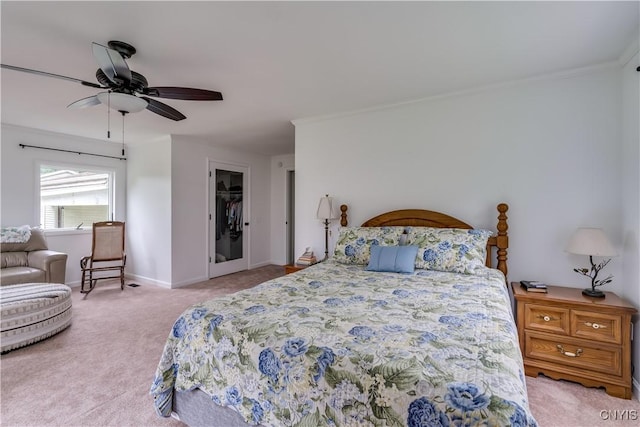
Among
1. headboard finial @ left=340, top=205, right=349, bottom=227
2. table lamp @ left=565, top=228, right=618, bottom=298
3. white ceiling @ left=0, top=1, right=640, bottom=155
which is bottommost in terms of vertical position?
table lamp @ left=565, top=228, right=618, bottom=298

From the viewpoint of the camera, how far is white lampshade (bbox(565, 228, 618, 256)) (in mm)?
2084

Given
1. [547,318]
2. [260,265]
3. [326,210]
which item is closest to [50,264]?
[260,265]

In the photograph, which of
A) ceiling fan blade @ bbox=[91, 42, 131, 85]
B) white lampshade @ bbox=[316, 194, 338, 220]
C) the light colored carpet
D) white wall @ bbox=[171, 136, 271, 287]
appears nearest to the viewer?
ceiling fan blade @ bbox=[91, 42, 131, 85]

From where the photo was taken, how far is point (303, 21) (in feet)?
5.84

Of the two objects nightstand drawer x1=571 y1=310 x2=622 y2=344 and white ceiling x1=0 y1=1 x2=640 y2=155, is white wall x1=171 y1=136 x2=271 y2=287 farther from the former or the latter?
nightstand drawer x1=571 y1=310 x2=622 y2=344

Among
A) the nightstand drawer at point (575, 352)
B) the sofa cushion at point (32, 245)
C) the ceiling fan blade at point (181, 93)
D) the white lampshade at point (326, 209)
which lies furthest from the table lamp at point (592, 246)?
the sofa cushion at point (32, 245)

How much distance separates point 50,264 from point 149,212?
59.1 inches

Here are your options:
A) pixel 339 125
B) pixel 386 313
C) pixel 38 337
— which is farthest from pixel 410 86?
pixel 38 337

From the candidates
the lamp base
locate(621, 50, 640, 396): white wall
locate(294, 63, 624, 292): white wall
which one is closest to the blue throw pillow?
locate(294, 63, 624, 292): white wall

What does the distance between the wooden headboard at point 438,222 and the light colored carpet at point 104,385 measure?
3.27ft

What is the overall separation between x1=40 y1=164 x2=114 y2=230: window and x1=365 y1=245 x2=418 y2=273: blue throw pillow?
4937 millimetres

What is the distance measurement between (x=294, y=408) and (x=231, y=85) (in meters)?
2.58

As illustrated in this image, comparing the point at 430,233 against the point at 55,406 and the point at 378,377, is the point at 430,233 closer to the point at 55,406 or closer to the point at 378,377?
the point at 378,377

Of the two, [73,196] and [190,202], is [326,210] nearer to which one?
[190,202]
